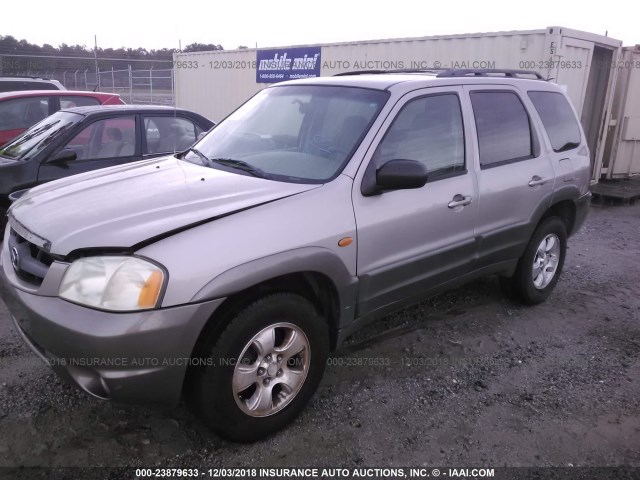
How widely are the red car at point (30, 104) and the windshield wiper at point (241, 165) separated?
5.42m

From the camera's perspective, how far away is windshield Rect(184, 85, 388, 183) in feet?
9.78

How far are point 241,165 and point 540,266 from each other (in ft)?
9.35

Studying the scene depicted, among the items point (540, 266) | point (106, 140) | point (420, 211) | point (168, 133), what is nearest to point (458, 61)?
point (168, 133)

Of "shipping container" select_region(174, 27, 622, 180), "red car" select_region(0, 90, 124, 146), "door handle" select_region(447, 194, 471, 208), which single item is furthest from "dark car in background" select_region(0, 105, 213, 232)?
"door handle" select_region(447, 194, 471, 208)

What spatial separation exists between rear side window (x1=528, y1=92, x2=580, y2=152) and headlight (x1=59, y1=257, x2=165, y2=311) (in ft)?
11.3

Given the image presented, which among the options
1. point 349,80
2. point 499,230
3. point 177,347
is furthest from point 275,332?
point 499,230

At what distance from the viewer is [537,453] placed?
8.82 ft

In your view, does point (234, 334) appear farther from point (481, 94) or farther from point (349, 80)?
point (481, 94)

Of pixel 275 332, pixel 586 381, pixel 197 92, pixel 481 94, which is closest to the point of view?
pixel 275 332

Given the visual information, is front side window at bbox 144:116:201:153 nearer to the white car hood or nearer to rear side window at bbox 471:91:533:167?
the white car hood

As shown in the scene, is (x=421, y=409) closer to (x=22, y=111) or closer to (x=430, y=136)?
(x=430, y=136)

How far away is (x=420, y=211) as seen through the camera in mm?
3148

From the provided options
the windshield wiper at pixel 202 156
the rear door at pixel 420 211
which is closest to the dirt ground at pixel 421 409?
the rear door at pixel 420 211

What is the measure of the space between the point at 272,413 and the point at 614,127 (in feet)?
33.1
